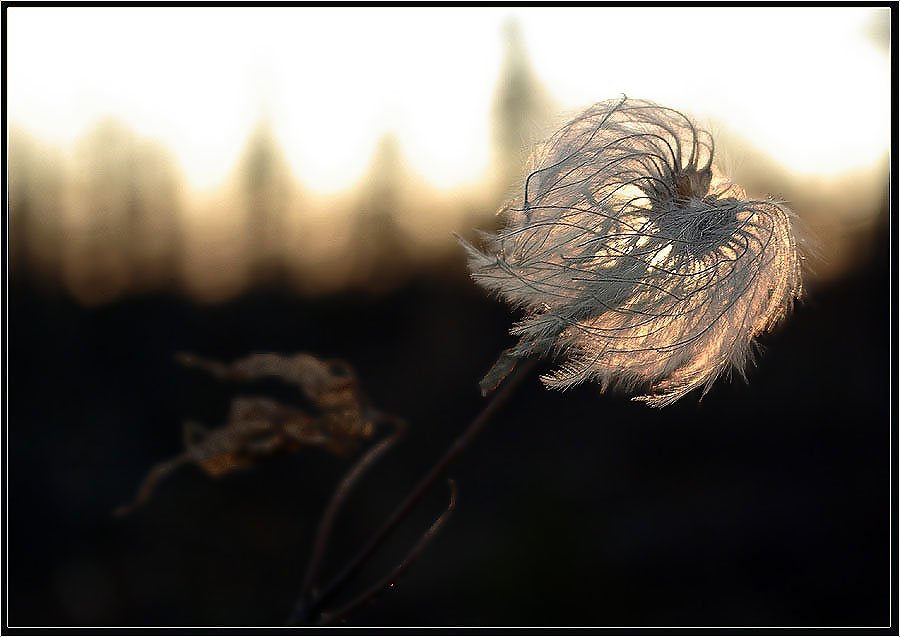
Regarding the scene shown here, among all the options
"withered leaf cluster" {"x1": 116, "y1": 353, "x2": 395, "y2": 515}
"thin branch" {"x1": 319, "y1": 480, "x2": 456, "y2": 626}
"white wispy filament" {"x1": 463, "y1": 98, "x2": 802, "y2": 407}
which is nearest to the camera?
"thin branch" {"x1": 319, "y1": 480, "x2": 456, "y2": 626}

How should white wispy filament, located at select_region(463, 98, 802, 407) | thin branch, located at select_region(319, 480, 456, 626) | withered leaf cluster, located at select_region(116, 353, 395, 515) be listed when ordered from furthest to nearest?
withered leaf cluster, located at select_region(116, 353, 395, 515) < white wispy filament, located at select_region(463, 98, 802, 407) < thin branch, located at select_region(319, 480, 456, 626)

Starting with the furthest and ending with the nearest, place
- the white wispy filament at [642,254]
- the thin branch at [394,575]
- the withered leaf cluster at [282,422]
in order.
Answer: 1. the withered leaf cluster at [282,422]
2. the white wispy filament at [642,254]
3. the thin branch at [394,575]

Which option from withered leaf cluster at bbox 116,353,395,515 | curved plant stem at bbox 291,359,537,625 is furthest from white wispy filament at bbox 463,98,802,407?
withered leaf cluster at bbox 116,353,395,515

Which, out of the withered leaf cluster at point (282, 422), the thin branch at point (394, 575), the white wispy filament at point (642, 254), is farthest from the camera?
the withered leaf cluster at point (282, 422)

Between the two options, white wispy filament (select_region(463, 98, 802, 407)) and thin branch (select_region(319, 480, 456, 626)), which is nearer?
thin branch (select_region(319, 480, 456, 626))

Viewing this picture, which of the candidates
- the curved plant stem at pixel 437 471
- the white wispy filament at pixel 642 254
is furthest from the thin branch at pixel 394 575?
the white wispy filament at pixel 642 254

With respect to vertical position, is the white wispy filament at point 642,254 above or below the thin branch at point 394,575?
above

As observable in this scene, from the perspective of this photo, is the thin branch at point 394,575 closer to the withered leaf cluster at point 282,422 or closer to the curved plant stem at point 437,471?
the curved plant stem at point 437,471

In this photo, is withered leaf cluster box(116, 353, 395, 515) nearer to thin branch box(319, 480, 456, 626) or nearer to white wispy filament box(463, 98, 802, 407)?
thin branch box(319, 480, 456, 626)

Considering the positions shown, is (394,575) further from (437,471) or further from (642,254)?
(642,254)
